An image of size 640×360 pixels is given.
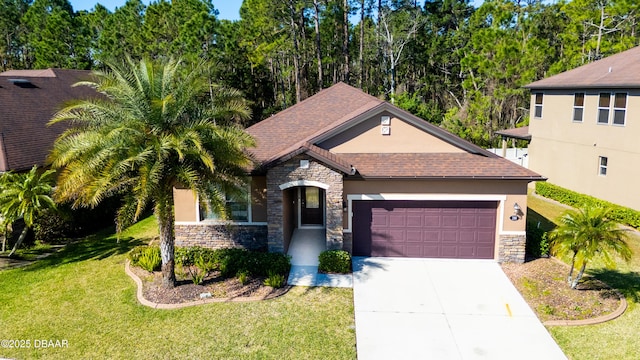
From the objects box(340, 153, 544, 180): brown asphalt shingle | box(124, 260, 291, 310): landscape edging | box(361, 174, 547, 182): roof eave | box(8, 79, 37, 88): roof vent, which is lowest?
box(124, 260, 291, 310): landscape edging

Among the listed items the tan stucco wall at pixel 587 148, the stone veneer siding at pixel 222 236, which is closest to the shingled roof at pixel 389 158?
the stone veneer siding at pixel 222 236

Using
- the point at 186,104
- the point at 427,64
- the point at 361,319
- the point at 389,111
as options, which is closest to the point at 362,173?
the point at 389,111

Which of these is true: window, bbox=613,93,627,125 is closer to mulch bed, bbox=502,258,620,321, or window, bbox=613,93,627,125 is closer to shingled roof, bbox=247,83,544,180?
shingled roof, bbox=247,83,544,180

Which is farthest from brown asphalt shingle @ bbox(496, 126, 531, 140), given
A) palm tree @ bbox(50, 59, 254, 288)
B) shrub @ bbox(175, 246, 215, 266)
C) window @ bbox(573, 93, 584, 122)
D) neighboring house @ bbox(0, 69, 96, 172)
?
neighboring house @ bbox(0, 69, 96, 172)

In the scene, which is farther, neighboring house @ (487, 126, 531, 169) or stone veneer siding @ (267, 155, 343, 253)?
neighboring house @ (487, 126, 531, 169)

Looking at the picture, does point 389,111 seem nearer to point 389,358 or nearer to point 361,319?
point 361,319

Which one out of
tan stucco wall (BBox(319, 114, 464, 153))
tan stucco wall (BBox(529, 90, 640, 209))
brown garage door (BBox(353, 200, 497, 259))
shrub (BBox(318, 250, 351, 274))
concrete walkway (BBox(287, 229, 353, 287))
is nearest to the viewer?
concrete walkway (BBox(287, 229, 353, 287))
